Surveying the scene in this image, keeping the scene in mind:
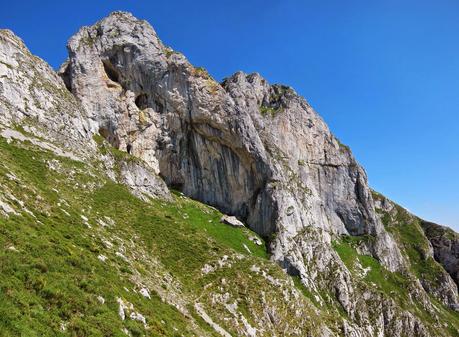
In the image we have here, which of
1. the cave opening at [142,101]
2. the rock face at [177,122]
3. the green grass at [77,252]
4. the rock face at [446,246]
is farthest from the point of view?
the rock face at [446,246]

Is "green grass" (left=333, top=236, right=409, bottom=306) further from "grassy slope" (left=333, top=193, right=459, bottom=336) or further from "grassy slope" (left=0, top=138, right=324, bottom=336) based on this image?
"grassy slope" (left=0, top=138, right=324, bottom=336)

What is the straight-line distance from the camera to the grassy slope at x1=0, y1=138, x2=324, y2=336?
20578mm

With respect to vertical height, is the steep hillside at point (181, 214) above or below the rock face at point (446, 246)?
below

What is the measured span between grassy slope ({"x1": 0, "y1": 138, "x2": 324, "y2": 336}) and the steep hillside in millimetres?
160

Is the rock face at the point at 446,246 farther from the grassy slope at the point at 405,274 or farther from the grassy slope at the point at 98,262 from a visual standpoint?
the grassy slope at the point at 98,262

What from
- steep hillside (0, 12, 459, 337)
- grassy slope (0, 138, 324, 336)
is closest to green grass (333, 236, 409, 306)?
steep hillside (0, 12, 459, 337)

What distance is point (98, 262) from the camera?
29875 millimetres

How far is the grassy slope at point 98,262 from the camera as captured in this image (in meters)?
20.6

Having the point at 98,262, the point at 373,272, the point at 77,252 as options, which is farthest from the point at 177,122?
the point at 373,272

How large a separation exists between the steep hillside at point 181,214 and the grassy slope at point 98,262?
160 millimetres

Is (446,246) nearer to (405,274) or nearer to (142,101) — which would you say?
(405,274)

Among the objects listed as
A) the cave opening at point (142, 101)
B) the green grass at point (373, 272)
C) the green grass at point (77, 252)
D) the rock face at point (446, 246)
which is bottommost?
the green grass at point (77, 252)

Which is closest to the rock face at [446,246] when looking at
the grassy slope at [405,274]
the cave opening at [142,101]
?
the grassy slope at [405,274]

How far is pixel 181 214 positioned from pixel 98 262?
4048 cm
